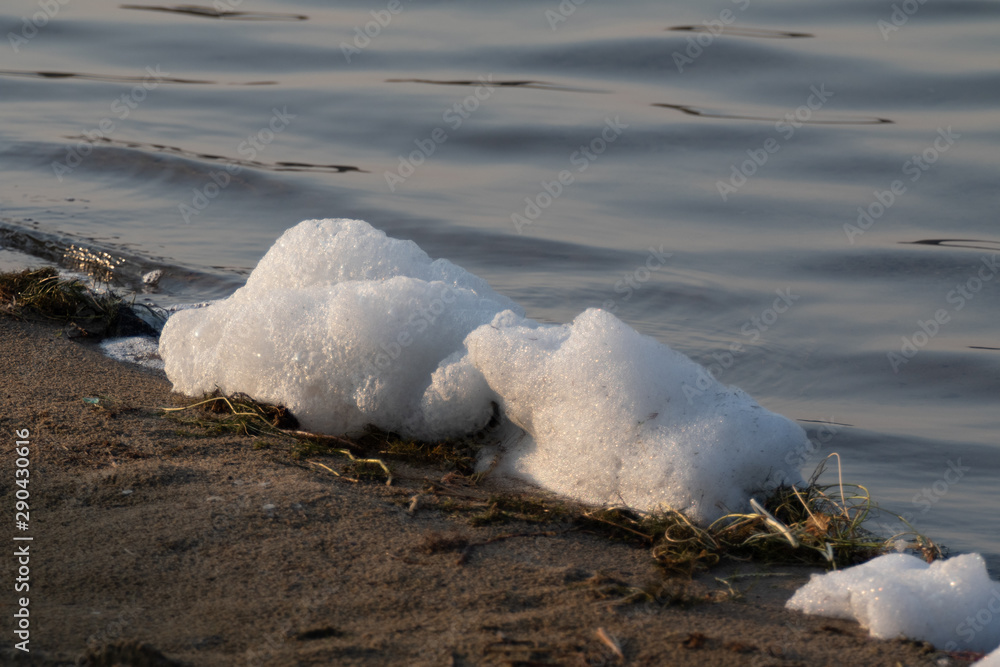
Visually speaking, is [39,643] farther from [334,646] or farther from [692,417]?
[692,417]

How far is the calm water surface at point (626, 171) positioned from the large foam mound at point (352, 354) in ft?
5.88

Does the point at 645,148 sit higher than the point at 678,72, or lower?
lower

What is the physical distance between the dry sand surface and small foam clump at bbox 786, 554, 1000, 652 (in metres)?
0.05

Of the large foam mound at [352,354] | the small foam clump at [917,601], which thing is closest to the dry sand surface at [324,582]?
the small foam clump at [917,601]

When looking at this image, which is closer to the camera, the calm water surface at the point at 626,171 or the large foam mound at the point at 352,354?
the large foam mound at the point at 352,354

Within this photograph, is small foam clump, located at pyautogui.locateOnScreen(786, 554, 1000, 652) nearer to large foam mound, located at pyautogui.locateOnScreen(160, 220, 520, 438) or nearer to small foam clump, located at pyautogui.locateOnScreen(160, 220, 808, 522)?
small foam clump, located at pyautogui.locateOnScreen(160, 220, 808, 522)

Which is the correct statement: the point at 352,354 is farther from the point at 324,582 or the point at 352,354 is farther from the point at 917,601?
the point at 917,601

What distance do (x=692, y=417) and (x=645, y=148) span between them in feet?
19.9

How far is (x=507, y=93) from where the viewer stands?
1009cm

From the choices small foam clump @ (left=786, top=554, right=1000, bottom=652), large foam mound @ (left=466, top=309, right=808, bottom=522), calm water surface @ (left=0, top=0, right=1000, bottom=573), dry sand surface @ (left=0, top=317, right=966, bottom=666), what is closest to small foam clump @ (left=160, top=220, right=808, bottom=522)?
large foam mound @ (left=466, top=309, right=808, bottom=522)

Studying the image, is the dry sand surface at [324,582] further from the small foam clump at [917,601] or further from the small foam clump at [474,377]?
the small foam clump at [474,377]

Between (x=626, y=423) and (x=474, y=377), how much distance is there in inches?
21.3

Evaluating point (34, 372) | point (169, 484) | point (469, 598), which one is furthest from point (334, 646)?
point (34, 372)

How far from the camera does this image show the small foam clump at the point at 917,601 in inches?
85.5
